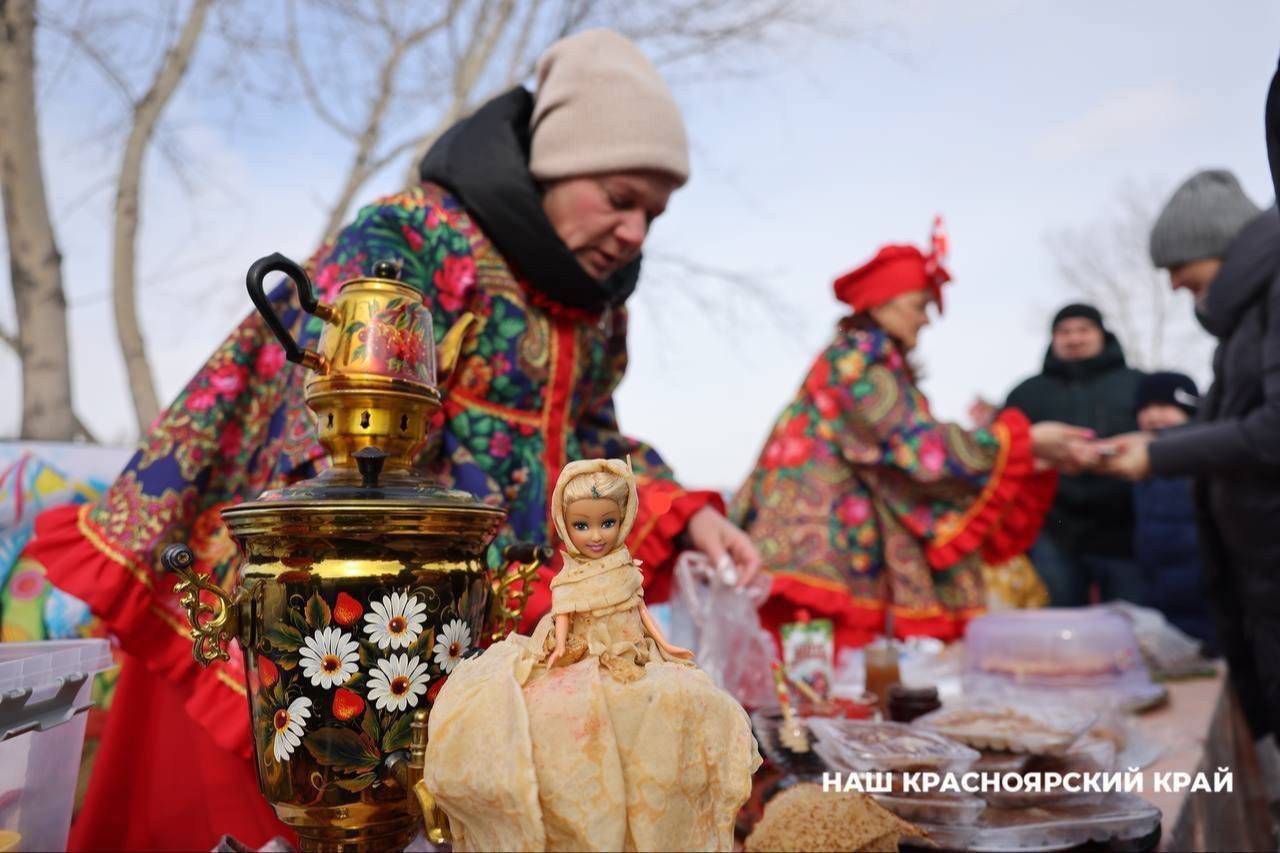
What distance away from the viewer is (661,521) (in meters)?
1.59

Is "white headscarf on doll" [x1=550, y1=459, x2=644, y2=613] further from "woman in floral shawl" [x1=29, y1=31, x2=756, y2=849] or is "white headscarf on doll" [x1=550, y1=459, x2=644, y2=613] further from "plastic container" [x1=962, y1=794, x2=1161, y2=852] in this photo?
"plastic container" [x1=962, y1=794, x2=1161, y2=852]

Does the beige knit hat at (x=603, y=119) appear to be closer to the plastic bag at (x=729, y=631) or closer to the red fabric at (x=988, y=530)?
the plastic bag at (x=729, y=631)

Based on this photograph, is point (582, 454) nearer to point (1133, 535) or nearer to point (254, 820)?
point (254, 820)

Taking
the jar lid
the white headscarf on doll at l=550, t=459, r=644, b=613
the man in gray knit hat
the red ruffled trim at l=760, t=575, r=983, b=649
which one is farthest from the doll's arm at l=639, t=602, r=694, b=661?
the man in gray knit hat

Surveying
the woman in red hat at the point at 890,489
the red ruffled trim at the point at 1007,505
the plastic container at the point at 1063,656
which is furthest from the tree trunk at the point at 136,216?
the plastic container at the point at 1063,656

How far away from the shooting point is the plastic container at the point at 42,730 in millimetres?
874

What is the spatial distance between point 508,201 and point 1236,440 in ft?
6.77

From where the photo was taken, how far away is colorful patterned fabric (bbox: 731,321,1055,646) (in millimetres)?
2730

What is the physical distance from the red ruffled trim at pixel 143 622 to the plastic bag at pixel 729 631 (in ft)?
2.88

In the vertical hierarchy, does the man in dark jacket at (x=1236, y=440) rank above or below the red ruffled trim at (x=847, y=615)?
above

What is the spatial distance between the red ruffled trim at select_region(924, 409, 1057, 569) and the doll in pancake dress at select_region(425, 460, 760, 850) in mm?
2294

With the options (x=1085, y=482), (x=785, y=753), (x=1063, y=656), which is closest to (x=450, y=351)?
(x=785, y=753)

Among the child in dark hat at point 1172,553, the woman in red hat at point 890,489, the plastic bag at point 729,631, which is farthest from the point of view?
the child in dark hat at point 1172,553

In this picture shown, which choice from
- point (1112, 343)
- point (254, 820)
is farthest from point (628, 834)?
point (1112, 343)
